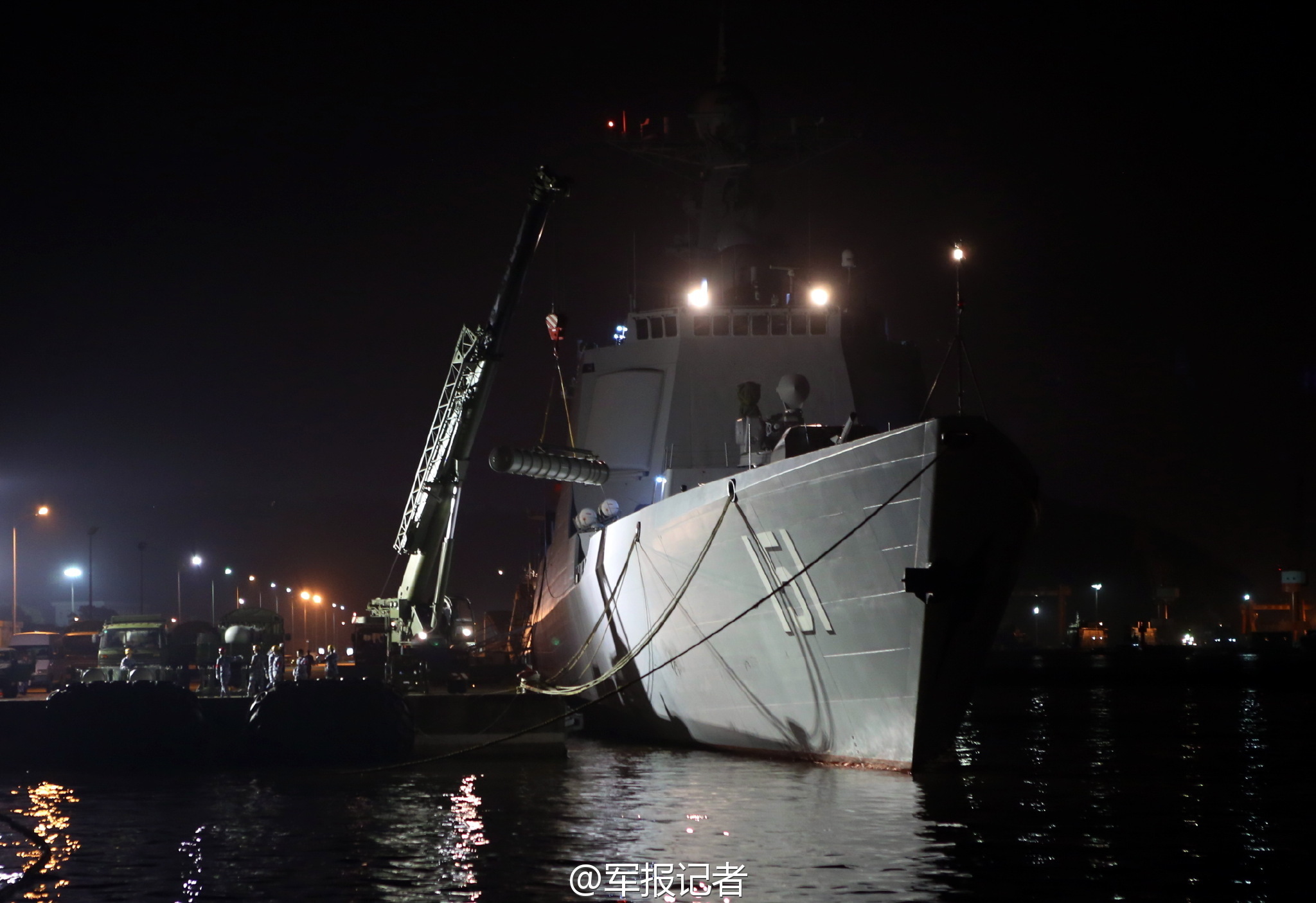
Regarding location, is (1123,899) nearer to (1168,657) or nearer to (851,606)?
(851,606)

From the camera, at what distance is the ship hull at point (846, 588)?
13.5 m

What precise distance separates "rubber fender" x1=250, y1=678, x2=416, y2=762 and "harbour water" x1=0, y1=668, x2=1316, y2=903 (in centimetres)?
23

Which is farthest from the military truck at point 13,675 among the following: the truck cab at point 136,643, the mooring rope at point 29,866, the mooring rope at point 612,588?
the mooring rope at point 29,866

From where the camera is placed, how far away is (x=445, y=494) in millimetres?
28219

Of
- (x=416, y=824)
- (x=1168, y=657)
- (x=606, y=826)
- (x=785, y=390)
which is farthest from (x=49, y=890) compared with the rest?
(x=1168, y=657)

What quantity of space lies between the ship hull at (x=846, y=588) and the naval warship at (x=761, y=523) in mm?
27

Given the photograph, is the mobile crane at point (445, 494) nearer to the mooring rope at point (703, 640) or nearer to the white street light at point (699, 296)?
the white street light at point (699, 296)

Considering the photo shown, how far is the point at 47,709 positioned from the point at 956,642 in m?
12.6

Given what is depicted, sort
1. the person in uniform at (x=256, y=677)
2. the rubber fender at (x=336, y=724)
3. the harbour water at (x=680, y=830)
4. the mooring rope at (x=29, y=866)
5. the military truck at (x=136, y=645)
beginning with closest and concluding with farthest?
the mooring rope at (x=29, y=866) → the harbour water at (x=680, y=830) → the rubber fender at (x=336, y=724) → the person in uniform at (x=256, y=677) → the military truck at (x=136, y=645)

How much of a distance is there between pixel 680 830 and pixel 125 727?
9961mm

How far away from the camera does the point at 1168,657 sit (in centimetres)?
6706

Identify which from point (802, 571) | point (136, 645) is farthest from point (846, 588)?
point (136, 645)

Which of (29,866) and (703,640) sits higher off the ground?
(703,640)

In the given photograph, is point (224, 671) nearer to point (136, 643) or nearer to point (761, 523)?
point (136, 643)
